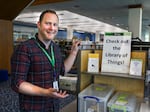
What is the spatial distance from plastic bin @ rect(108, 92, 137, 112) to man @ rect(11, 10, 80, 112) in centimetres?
49

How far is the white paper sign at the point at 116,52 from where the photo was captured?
161 cm

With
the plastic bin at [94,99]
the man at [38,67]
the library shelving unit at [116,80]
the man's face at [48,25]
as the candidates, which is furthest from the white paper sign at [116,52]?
the man's face at [48,25]

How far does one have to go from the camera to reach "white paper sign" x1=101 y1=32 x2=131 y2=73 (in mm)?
1611

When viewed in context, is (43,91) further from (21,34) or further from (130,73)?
(21,34)

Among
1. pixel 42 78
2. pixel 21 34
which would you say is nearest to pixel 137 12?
pixel 42 78

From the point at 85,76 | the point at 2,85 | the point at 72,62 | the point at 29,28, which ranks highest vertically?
the point at 29,28

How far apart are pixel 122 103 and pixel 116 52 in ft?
1.47

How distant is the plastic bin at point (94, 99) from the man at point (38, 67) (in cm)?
24

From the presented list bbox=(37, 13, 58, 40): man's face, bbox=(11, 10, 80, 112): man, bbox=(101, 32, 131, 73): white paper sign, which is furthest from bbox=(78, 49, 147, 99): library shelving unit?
bbox=(37, 13, 58, 40): man's face

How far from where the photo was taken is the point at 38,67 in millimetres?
1437

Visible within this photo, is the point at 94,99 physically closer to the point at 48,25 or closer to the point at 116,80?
the point at 116,80

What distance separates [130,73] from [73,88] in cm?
71

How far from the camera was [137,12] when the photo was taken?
752 centimetres

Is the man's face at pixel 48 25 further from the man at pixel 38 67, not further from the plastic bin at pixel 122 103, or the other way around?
A: the plastic bin at pixel 122 103
